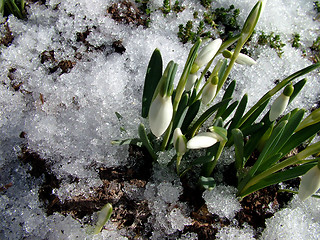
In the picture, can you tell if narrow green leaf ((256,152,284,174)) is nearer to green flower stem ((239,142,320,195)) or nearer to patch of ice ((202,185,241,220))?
green flower stem ((239,142,320,195))

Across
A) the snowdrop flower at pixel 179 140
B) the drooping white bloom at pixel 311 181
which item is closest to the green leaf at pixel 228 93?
the snowdrop flower at pixel 179 140

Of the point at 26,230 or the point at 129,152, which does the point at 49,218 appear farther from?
the point at 129,152

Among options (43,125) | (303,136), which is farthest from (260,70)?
(43,125)

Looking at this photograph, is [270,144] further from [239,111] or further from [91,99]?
[91,99]

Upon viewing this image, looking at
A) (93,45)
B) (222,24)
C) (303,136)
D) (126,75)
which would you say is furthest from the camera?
(222,24)

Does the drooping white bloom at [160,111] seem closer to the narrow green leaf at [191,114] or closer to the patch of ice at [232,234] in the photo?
the narrow green leaf at [191,114]

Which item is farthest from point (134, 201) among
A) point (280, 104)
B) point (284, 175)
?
point (280, 104)
